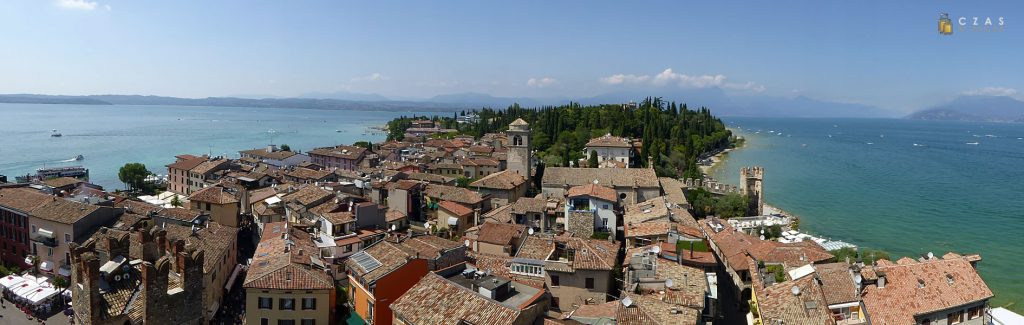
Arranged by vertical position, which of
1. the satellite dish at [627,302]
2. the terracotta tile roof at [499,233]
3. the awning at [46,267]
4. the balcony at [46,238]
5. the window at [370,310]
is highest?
the satellite dish at [627,302]

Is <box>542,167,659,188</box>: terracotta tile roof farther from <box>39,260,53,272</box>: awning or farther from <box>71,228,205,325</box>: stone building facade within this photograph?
<box>71,228,205,325</box>: stone building facade

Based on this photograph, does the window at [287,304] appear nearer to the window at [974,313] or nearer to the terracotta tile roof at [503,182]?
the terracotta tile roof at [503,182]

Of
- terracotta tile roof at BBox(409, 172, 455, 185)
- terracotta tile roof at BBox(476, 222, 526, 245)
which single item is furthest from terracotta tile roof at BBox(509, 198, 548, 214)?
terracotta tile roof at BBox(409, 172, 455, 185)

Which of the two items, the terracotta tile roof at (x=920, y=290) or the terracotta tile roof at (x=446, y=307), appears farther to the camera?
the terracotta tile roof at (x=920, y=290)

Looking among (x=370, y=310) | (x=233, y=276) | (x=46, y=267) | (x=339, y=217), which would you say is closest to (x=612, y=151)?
(x=339, y=217)

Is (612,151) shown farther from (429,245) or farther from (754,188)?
(429,245)

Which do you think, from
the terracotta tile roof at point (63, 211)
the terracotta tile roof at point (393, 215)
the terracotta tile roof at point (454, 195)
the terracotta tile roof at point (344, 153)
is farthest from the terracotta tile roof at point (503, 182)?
the terracotta tile roof at point (344, 153)
